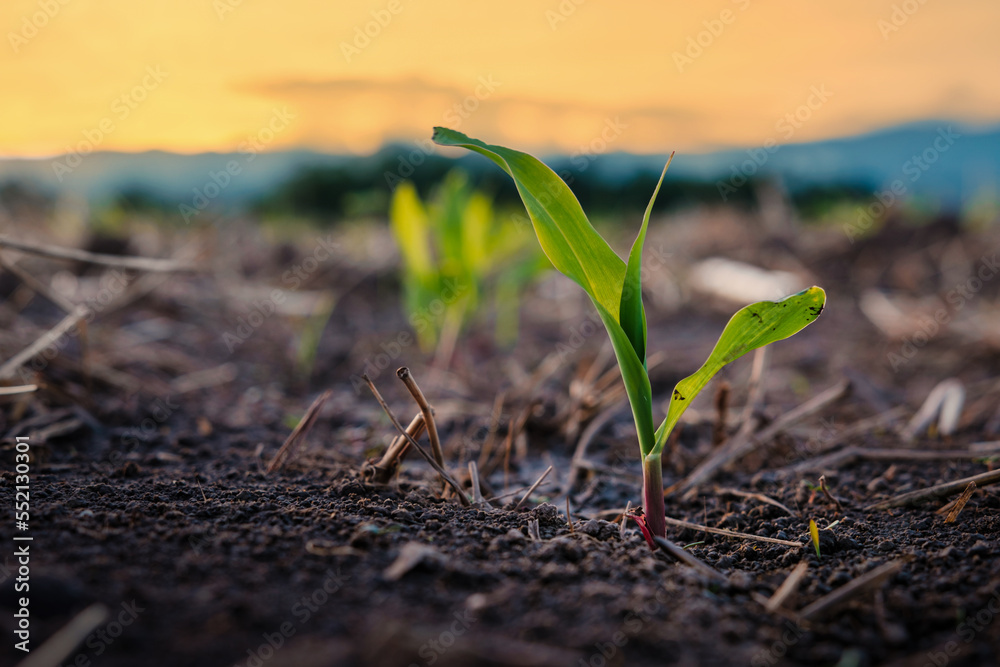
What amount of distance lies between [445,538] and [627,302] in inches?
23.1

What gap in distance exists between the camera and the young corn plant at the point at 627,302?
48.6 inches

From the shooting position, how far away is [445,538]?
49.0 inches

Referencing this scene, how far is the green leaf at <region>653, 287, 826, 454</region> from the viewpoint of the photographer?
3.96 feet

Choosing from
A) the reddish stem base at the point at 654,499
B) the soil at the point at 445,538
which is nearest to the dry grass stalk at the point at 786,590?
the soil at the point at 445,538

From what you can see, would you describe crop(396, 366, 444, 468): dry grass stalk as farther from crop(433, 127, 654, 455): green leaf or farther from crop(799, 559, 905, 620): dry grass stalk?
crop(799, 559, 905, 620): dry grass stalk

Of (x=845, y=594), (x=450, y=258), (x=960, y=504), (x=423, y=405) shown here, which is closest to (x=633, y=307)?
(x=423, y=405)

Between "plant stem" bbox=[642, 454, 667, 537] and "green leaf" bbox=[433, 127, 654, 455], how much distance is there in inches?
1.7

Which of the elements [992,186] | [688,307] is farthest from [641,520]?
[992,186]

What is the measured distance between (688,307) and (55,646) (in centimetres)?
560

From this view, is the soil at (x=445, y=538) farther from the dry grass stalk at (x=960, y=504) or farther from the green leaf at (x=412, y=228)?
the green leaf at (x=412, y=228)

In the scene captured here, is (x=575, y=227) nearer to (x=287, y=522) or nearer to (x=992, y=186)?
(x=287, y=522)

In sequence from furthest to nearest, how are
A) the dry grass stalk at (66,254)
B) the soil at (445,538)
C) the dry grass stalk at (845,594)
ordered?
the dry grass stalk at (66,254), the dry grass stalk at (845,594), the soil at (445,538)

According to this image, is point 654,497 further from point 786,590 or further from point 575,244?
point 575,244

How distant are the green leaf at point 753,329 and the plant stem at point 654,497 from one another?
1.5 inches
